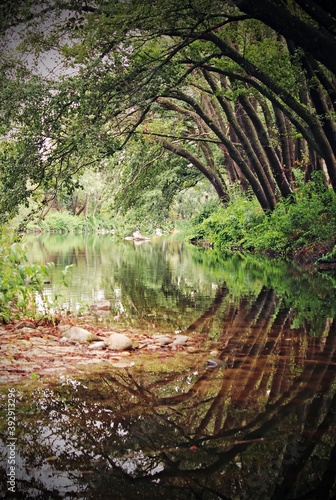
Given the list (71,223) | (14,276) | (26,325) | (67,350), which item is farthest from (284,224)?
(71,223)

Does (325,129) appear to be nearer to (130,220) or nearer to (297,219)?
(297,219)

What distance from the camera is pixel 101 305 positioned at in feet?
24.5

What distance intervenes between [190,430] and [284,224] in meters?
13.5

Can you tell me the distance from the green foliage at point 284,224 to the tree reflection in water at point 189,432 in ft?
33.0

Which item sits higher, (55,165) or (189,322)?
(55,165)

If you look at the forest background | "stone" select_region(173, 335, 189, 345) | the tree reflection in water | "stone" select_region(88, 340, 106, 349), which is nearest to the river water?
the tree reflection in water

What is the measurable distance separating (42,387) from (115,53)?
7101 millimetres

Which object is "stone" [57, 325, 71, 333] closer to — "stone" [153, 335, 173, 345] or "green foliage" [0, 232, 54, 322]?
"green foliage" [0, 232, 54, 322]

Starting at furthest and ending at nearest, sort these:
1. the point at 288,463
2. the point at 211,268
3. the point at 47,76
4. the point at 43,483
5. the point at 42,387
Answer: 1. the point at 211,268
2. the point at 47,76
3. the point at 42,387
4. the point at 288,463
5. the point at 43,483

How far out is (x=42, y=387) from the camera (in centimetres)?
359

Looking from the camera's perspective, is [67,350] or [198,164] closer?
[67,350]

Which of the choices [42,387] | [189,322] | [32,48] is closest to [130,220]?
[32,48]

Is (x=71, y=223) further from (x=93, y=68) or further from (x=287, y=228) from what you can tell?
(x=93, y=68)

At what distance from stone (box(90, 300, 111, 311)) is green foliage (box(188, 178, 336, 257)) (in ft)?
25.8
